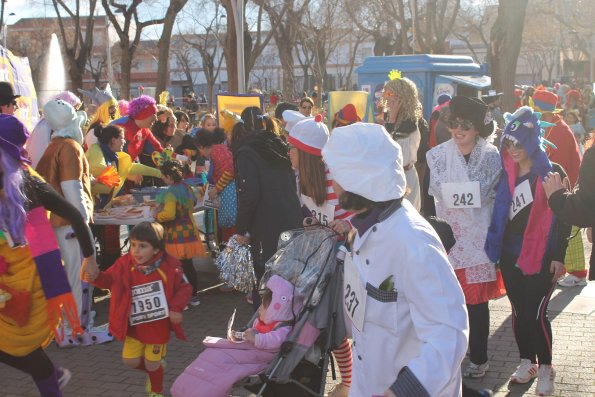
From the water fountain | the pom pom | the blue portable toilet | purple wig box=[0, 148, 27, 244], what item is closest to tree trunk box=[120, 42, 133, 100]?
the blue portable toilet

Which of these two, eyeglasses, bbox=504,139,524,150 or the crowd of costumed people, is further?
eyeglasses, bbox=504,139,524,150

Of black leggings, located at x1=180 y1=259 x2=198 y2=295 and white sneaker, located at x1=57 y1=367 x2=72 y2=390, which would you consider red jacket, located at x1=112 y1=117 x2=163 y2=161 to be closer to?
black leggings, located at x1=180 y1=259 x2=198 y2=295

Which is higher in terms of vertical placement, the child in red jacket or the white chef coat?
the white chef coat

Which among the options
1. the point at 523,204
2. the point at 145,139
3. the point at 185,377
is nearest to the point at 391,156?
the point at 185,377

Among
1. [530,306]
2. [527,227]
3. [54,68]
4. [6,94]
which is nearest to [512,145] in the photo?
[527,227]

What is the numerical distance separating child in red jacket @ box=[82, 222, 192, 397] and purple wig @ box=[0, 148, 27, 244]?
0.80 meters

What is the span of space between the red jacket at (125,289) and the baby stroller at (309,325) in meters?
0.78

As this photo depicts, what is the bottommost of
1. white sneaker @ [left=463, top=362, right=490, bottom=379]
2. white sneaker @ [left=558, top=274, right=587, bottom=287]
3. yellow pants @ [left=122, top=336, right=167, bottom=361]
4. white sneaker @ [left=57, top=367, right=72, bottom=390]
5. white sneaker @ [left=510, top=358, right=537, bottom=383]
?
white sneaker @ [left=558, top=274, right=587, bottom=287]

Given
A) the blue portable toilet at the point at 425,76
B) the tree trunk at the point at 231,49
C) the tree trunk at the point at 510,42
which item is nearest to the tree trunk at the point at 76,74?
the tree trunk at the point at 231,49

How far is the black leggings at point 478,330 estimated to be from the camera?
5.29m

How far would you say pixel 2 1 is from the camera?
A: 36031mm

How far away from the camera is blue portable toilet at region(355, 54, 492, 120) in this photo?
15266 mm

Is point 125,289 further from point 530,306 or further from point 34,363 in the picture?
point 530,306

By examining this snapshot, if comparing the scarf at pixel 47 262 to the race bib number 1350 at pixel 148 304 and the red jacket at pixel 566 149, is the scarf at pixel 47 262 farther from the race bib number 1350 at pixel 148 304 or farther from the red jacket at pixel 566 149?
the red jacket at pixel 566 149
